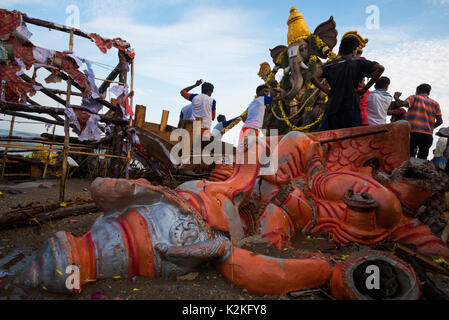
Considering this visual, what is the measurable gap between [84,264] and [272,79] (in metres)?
9.08

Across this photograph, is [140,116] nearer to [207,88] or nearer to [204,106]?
[204,106]

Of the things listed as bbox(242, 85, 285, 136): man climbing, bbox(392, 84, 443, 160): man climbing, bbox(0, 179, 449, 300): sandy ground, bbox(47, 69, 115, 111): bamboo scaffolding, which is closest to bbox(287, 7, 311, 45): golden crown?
bbox(242, 85, 285, 136): man climbing

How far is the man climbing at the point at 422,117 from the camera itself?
16.6 ft

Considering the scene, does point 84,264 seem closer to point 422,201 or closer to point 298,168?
point 298,168

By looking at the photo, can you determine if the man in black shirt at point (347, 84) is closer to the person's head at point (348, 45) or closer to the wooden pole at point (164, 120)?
the person's head at point (348, 45)

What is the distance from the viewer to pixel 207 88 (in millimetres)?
6129

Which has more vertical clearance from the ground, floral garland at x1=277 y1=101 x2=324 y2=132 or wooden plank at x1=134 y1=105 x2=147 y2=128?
floral garland at x1=277 y1=101 x2=324 y2=132

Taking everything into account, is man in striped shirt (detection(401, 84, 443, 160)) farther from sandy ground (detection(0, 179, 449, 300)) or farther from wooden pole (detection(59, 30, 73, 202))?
wooden pole (detection(59, 30, 73, 202))

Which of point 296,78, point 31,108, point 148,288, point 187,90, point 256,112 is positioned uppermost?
point 296,78

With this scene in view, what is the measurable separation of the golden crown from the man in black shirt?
16.8 ft

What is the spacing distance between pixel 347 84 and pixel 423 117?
2.63 metres

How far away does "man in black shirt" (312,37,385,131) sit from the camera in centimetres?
364

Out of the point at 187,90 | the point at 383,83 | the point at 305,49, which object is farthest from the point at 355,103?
the point at 305,49

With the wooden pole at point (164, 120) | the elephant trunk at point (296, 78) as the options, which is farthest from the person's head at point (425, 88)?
the wooden pole at point (164, 120)
